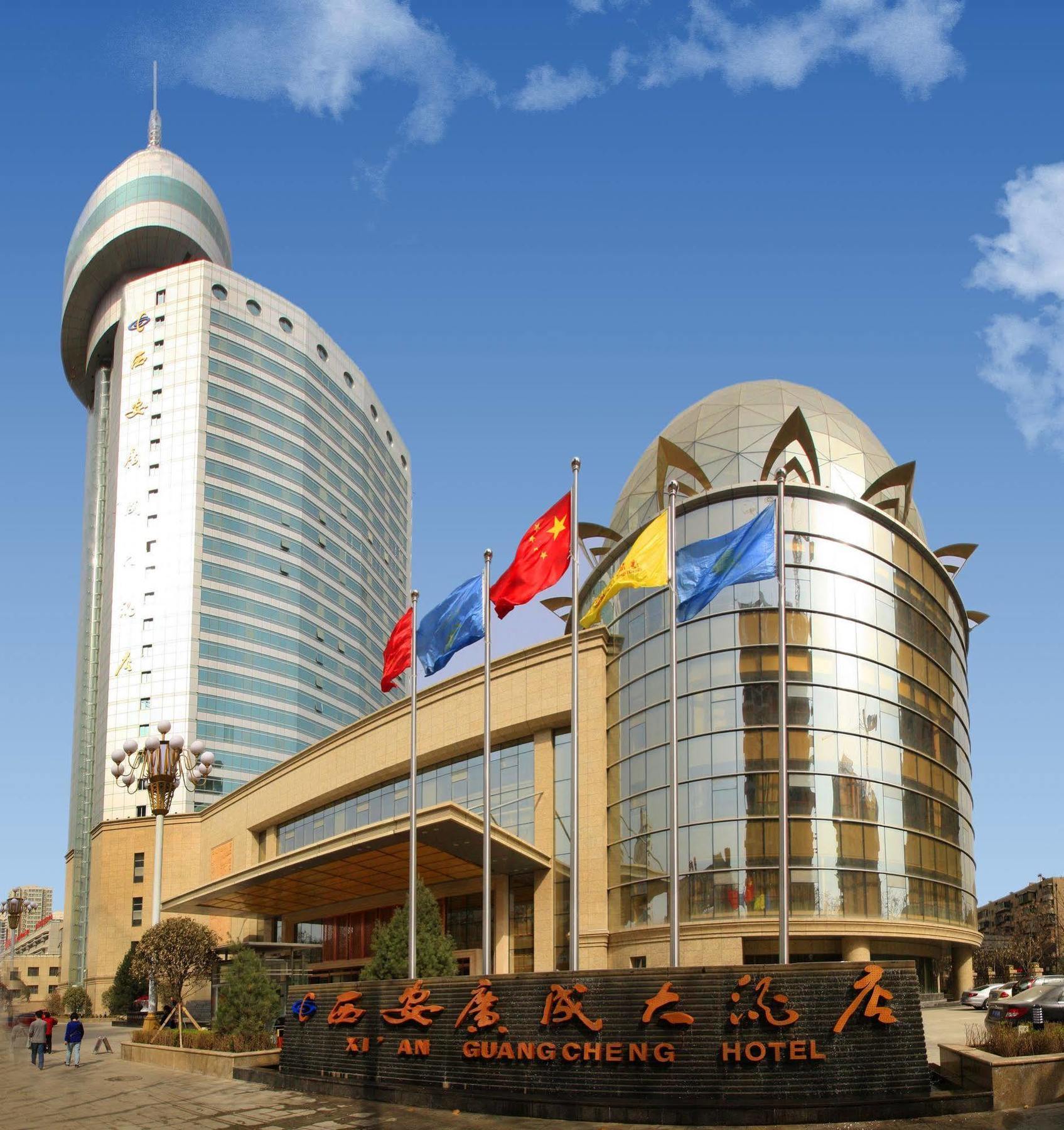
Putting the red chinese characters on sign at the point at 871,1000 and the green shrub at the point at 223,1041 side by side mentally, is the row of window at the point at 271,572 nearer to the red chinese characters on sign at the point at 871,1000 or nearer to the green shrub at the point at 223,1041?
the green shrub at the point at 223,1041

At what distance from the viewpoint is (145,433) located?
101 meters

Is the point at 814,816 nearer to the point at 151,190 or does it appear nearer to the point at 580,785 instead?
the point at 580,785

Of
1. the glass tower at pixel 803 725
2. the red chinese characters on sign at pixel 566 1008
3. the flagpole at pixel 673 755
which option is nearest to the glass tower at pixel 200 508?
the glass tower at pixel 803 725

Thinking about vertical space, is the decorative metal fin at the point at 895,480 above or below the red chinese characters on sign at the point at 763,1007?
above

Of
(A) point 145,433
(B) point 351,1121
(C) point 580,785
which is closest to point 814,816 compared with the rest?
(C) point 580,785

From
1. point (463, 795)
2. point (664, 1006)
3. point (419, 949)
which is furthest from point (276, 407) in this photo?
point (664, 1006)

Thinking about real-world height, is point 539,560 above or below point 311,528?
below

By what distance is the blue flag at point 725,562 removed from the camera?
2481cm

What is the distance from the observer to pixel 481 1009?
920 inches

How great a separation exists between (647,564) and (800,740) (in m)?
16.4

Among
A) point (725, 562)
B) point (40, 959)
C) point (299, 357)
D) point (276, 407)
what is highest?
point (299, 357)

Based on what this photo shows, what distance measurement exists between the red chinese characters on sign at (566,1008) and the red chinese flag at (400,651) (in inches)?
450

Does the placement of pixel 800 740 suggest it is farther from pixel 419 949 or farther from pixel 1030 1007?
pixel 1030 1007

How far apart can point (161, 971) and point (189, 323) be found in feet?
230
